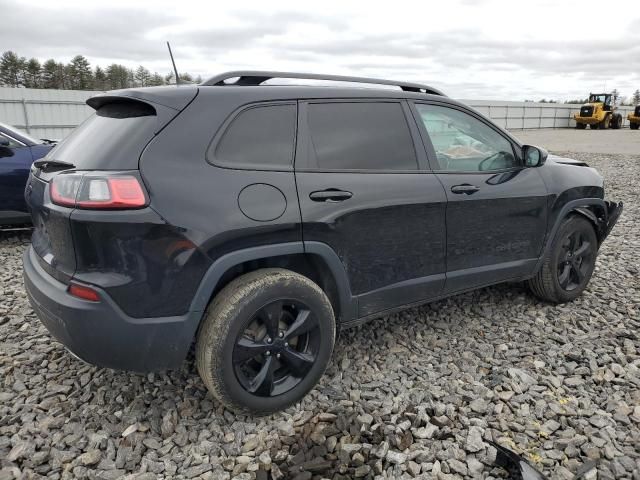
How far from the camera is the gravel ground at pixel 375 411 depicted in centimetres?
235

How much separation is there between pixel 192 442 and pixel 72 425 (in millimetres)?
638

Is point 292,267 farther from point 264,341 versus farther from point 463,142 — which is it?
point 463,142

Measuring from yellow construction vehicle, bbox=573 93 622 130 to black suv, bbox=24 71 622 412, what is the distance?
38.1 metres

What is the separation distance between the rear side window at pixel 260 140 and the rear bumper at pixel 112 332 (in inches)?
30.5

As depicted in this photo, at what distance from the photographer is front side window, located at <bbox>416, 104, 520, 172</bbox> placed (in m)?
3.26

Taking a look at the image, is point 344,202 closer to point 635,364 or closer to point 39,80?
point 635,364

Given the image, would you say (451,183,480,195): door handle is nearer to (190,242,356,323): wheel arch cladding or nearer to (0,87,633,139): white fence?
(190,242,356,323): wheel arch cladding

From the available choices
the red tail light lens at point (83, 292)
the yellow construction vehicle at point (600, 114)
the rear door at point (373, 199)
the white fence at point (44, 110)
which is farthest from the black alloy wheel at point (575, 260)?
the yellow construction vehicle at point (600, 114)

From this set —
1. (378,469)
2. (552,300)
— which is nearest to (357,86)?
(378,469)

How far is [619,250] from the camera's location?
5727 millimetres

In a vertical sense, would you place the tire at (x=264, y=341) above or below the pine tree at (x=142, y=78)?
below

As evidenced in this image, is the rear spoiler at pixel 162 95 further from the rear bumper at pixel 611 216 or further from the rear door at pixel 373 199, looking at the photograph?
the rear bumper at pixel 611 216

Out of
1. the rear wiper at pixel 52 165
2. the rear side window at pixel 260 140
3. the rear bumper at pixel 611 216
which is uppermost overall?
the rear side window at pixel 260 140

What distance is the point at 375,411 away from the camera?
273 centimetres
